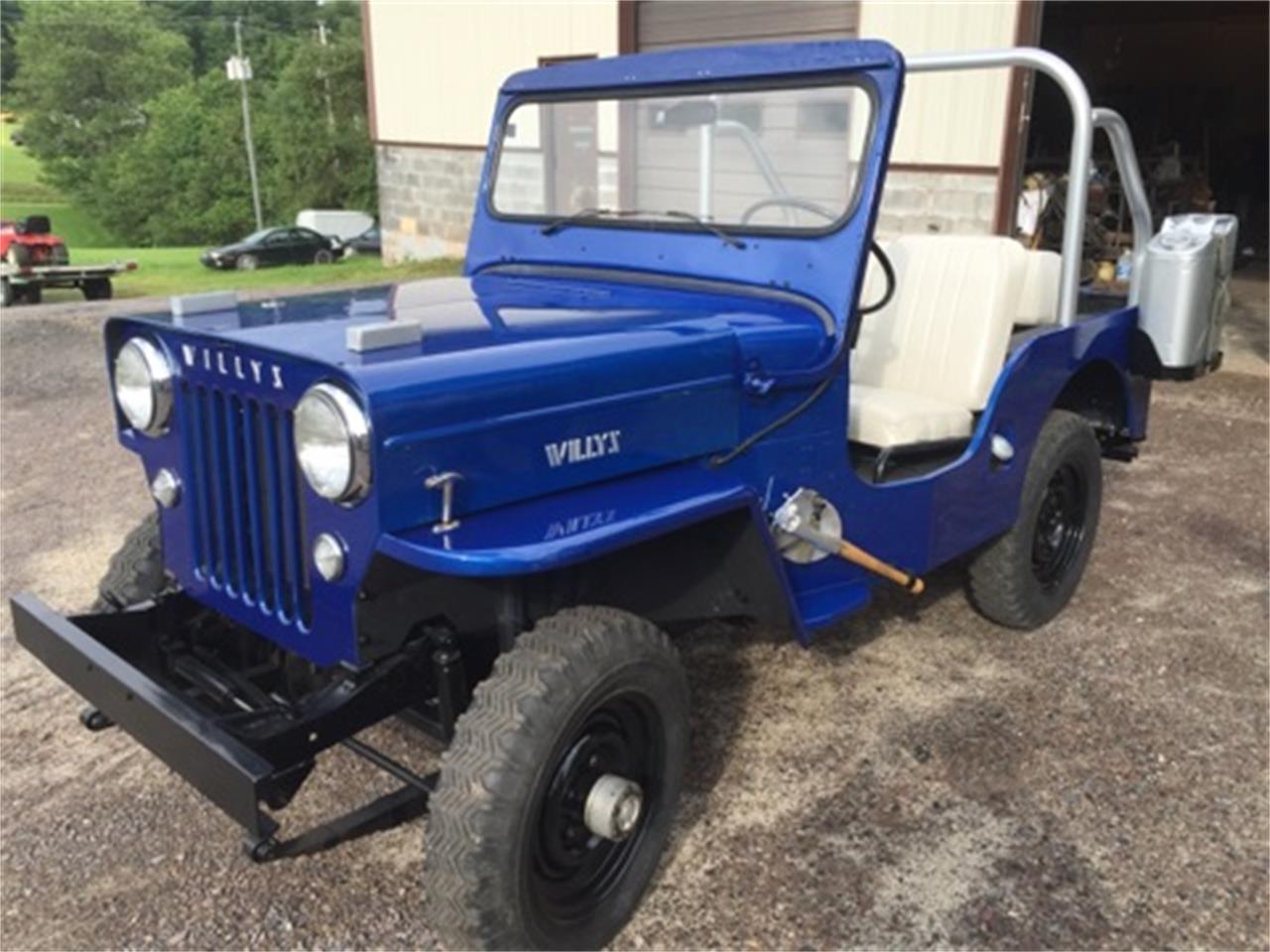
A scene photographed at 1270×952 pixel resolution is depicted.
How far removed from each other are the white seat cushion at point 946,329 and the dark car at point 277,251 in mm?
23581

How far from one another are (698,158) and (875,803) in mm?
1852

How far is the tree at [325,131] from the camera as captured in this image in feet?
121

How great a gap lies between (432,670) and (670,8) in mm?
9876

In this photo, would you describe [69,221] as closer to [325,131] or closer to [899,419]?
[325,131]

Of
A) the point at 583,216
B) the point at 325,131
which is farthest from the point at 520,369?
the point at 325,131

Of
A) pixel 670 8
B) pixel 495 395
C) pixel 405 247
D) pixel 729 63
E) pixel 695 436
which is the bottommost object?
pixel 405 247

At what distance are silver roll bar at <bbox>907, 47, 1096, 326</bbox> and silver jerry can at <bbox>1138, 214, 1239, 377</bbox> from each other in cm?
54

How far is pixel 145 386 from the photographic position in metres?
2.66

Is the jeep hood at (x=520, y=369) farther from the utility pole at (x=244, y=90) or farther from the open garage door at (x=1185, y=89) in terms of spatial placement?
the utility pole at (x=244, y=90)

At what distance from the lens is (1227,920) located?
102 inches

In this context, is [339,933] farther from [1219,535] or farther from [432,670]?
[1219,535]

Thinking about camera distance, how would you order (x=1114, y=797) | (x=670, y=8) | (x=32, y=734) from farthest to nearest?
(x=670, y=8)
(x=32, y=734)
(x=1114, y=797)

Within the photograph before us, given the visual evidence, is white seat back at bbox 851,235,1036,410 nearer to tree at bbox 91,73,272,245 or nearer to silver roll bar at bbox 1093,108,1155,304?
silver roll bar at bbox 1093,108,1155,304

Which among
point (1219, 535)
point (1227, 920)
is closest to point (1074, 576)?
point (1219, 535)
